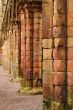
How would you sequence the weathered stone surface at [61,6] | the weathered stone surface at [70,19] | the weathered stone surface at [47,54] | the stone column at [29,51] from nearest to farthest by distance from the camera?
1. the weathered stone surface at [70,19]
2. the weathered stone surface at [61,6]
3. the weathered stone surface at [47,54]
4. the stone column at [29,51]

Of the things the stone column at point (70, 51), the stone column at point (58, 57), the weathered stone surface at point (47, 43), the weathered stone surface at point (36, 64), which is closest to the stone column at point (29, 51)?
the weathered stone surface at point (36, 64)

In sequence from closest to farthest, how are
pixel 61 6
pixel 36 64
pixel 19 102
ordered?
pixel 61 6 < pixel 19 102 < pixel 36 64

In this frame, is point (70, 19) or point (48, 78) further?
point (48, 78)

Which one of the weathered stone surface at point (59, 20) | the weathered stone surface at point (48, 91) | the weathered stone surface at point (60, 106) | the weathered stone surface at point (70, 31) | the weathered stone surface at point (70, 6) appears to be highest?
the weathered stone surface at point (70, 6)

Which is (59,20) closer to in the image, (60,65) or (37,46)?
(60,65)

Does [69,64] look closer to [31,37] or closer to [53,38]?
[53,38]

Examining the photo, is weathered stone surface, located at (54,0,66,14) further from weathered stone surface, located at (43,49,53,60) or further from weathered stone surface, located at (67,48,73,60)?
weathered stone surface, located at (43,49,53,60)

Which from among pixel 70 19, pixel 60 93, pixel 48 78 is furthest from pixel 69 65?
pixel 70 19

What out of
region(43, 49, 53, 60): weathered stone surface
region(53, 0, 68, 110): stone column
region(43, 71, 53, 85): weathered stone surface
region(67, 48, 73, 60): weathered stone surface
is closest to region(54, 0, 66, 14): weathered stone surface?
region(53, 0, 68, 110): stone column

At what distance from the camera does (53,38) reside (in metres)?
9.21

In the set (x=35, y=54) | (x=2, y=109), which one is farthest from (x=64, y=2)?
(x=35, y=54)

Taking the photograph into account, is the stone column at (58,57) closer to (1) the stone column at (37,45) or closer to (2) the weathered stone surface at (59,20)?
(2) the weathered stone surface at (59,20)

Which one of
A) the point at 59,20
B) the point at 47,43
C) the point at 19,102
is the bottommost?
the point at 19,102

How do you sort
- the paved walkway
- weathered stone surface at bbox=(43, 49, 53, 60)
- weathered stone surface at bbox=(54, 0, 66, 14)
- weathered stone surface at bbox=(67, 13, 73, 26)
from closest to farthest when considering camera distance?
weathered stone surface at bbox=(67, 13, 73, 26) → weathered stone surface at bbox=(54, 0, 66, 14) → weathered stone surface at bbox=(43, 49, 53, 60) → the paved walkway
